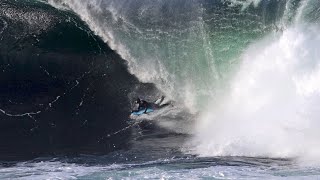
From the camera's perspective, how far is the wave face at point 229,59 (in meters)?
13.8

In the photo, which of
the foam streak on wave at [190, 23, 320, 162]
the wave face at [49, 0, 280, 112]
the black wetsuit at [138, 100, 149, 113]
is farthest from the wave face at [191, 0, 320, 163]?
the black wetsuit at [138, 100, 149, 113]

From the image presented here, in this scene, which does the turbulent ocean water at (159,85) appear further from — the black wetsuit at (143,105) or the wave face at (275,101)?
the black wetsuit at (143,105)

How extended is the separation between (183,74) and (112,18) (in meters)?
2.84

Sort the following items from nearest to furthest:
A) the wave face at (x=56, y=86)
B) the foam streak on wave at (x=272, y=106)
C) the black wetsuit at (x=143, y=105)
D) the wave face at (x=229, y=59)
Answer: the foam streak on wave at (x=272, y=106) → the wave face at (x=229, y=59) → the wave face at (x=56, y=86) → the black wetsuit at (x=143, y=105)

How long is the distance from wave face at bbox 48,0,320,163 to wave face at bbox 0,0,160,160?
1.98 feet

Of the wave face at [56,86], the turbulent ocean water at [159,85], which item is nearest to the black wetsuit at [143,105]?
the turbulent ocean water at [159,85]

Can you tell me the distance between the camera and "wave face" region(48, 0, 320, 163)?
45.1 feet

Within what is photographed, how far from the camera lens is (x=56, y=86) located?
619 inches

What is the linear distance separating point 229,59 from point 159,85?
2.17 metres

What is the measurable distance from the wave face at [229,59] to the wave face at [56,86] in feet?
1.98

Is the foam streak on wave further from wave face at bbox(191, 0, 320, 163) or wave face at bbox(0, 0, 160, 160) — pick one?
wave face at bbox(0, 0, 160, 160)

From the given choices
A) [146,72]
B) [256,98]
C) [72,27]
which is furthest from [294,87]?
[72,27]

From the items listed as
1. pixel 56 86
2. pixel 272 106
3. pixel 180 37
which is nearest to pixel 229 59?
pixel 180 37

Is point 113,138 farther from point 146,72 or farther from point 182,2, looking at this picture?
point 182,2
